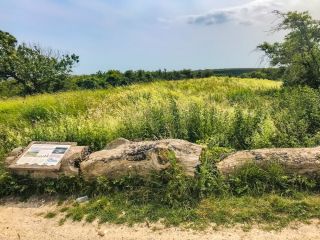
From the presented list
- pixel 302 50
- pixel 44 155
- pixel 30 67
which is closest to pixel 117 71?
pixel 30 67

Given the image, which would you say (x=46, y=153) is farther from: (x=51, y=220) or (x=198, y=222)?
(x=198, y=222)

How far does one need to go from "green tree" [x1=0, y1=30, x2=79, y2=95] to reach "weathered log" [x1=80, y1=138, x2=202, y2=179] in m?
29.3

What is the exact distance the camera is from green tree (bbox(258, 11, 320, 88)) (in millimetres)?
17688

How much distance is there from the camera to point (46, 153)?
810 cm

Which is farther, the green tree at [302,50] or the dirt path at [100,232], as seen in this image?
the green tree at [302,50]

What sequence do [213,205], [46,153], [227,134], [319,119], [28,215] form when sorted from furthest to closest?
[319,119] < [227,134] < [46,153] < [28,215] < [213,205]

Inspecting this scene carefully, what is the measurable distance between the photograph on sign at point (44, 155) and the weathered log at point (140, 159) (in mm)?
627

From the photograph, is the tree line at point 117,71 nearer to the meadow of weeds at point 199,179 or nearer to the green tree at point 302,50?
the green tree at point 302,50

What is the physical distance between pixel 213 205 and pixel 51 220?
2477 millimetres

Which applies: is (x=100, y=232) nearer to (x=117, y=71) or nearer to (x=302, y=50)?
(x=302, y=50)

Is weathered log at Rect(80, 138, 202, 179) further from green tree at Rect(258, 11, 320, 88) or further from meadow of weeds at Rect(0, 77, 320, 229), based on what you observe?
green tree at Rect(258, 11, 320, 88)

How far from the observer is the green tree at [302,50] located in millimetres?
17688

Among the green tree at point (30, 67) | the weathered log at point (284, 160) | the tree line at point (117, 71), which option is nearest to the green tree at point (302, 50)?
the tree line at point (117, 71)

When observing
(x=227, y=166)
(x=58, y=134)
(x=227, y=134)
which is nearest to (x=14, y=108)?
(x=58, y=134)
